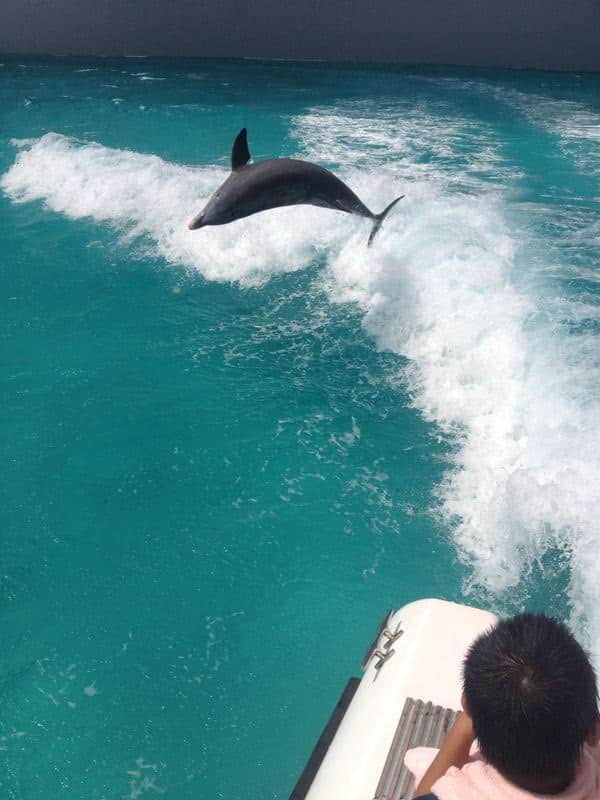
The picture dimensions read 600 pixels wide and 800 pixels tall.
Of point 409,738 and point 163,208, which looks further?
point 163,208

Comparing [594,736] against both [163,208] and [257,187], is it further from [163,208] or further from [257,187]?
[163,208]

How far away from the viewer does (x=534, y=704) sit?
1201mm

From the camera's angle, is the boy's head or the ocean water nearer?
the boy's head

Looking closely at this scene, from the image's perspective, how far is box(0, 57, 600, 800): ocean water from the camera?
3.65m

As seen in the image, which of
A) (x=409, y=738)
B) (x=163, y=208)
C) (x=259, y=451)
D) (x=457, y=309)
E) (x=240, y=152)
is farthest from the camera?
(x=163, y=208)

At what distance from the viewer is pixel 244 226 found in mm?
9211

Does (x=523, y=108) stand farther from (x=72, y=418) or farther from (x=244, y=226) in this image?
(x=72, y=418)

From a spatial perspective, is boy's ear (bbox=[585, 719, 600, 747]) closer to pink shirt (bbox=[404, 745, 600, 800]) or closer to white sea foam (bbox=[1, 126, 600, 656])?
pink shirt (bbox=[404, 745, 600, 800])

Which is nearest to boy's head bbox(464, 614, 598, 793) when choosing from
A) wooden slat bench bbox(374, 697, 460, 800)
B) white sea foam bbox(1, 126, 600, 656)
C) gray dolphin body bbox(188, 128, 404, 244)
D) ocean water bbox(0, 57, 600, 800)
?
wooden slat bench bbox(374, 697, 460, 800)

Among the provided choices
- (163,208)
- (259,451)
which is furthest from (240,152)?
(163,208)

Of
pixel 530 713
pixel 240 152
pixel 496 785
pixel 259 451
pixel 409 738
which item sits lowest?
pixel 259 451

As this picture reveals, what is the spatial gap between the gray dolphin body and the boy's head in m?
3.95

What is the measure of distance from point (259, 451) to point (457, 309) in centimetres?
295

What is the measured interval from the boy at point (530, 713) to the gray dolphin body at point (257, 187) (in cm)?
394
